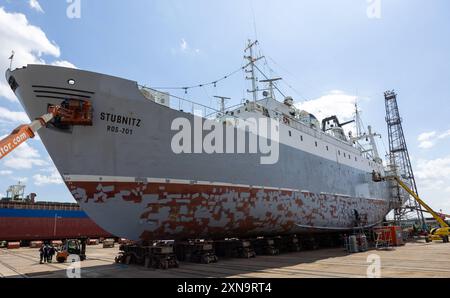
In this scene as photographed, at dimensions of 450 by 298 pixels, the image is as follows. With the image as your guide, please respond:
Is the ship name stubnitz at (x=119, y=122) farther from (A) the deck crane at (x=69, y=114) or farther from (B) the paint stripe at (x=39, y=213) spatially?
(B) the paint stripe at (x=39, y=213)

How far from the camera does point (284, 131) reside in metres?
17.8

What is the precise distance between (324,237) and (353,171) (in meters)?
6.31

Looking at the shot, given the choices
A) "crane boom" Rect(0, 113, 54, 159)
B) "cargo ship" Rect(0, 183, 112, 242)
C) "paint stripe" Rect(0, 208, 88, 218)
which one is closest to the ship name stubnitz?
"crane boom" Rect(0, 113, 54, 159)

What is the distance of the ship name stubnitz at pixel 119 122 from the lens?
37.3 ft

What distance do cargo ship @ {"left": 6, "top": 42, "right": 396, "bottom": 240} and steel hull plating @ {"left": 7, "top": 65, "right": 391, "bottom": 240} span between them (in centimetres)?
4

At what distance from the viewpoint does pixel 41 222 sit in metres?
33.1

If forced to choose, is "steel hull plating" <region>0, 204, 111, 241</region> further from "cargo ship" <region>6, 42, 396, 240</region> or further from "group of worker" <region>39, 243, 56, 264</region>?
"cargo ship" <region>6, 42, 396, 240</region>

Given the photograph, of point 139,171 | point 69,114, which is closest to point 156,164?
point 139,171

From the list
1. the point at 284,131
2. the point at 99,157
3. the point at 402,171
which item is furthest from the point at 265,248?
the point at 402,171

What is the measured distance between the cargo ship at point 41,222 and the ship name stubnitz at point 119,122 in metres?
20.1

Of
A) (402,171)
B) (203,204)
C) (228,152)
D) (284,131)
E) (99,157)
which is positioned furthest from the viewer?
(402,171)

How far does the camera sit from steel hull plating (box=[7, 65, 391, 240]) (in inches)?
432

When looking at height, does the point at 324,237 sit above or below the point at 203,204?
below
